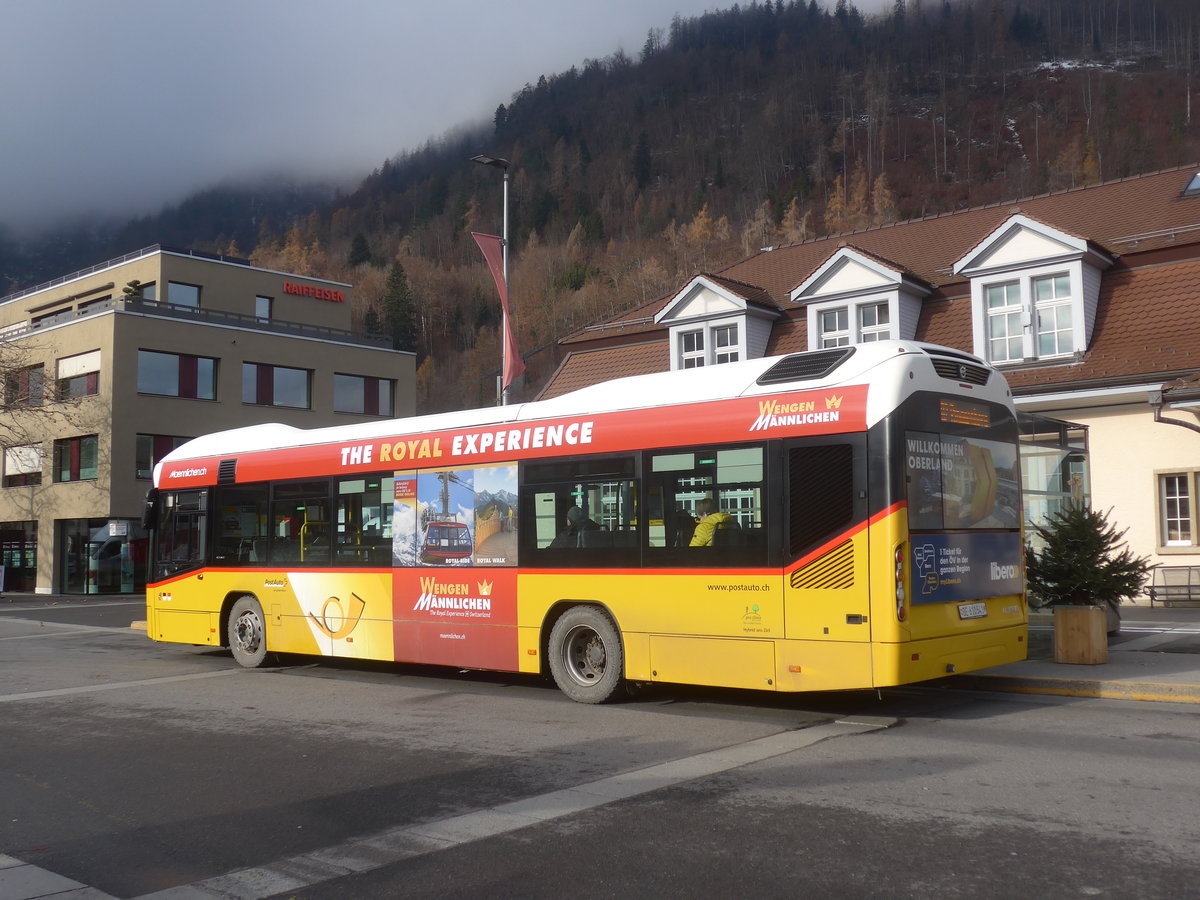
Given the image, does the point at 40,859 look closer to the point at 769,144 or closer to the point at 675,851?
the point at 675,851

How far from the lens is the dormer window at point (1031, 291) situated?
19.4 meters

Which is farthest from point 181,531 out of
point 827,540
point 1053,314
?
point 1053,314

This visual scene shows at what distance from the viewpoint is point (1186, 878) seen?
4.90 meters

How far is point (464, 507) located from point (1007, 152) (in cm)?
13466

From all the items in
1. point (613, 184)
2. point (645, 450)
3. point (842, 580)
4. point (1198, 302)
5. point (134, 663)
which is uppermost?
point (613, 184)

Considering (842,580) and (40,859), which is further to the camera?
(842,580)

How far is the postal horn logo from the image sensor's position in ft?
43.0

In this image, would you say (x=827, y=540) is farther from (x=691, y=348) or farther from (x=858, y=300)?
(x=691, y=348)

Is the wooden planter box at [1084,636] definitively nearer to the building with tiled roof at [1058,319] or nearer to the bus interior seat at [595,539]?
the building with tiled roof at [1058,319]

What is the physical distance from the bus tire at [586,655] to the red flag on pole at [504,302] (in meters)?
9.26

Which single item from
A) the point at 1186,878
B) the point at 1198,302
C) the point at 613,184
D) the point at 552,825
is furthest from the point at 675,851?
the point at 613,184

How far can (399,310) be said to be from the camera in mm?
106562

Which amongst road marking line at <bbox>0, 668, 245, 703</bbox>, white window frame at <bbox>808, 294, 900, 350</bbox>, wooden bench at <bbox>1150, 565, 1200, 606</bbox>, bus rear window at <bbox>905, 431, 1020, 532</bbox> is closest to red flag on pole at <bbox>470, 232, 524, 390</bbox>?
white window frame at <bbox>808, 294, 900, 350</bbox>

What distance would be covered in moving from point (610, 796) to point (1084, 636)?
7.11m
